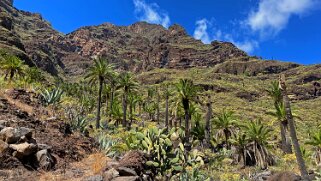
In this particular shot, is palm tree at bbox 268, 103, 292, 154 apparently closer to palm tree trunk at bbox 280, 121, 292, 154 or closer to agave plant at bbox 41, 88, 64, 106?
palm tree trunk at bbox 280, 121, 292, 154

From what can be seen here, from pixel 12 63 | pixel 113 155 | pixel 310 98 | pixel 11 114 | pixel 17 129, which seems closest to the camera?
pixel 17 129

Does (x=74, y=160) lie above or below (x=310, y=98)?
below

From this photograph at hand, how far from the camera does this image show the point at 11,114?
17.6 m

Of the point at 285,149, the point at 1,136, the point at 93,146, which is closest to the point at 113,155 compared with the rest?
the point at 93,146

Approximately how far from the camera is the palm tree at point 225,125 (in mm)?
57381

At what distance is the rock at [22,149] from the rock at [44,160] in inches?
14.9

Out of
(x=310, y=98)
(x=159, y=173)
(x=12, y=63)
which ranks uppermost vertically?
(x=310, y=98)

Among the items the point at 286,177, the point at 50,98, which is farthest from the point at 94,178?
the point at 286,177

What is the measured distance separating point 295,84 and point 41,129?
18577cm

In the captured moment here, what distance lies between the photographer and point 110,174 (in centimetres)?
1420

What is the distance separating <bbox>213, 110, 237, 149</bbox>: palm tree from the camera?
57381 mm

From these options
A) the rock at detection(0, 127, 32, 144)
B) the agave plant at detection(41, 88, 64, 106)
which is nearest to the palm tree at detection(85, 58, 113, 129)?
the agave plant at detection(41, 88, 64, 106)

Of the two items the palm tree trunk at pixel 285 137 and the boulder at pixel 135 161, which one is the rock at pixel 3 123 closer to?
the boulder at pixel 135 161

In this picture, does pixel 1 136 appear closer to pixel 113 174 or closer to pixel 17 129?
pixel 17 129
